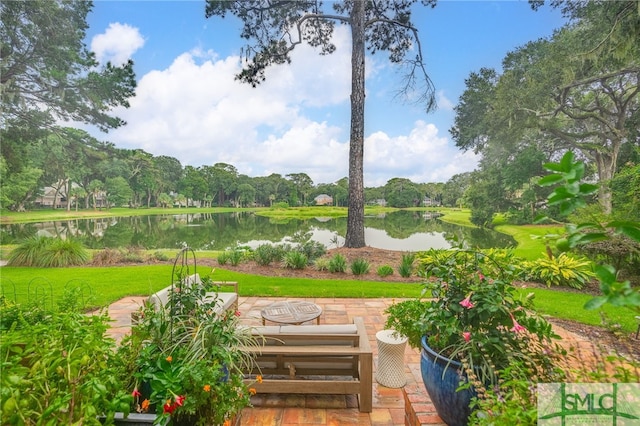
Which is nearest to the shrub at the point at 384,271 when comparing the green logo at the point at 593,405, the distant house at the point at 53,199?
the green logo at the point at 593,405

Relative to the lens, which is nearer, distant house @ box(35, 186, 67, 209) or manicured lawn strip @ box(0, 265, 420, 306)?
manicured lawn strip @ box(0, 265, 420, 306)

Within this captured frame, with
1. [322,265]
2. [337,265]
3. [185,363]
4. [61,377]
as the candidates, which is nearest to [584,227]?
[185,363]

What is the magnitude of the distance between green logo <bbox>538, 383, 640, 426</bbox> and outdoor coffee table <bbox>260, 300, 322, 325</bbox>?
7.53 ft

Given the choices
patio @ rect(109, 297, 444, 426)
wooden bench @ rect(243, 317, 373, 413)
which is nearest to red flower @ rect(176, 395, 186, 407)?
patio @ rect(109, 297, 444, 426)

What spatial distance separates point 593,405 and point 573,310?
4070 mm

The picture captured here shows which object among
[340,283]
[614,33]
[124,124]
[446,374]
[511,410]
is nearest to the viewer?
[511,410]

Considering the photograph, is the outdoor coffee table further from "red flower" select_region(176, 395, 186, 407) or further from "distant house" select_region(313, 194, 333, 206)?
"distant house" select_region(313, 194, 333, 206)

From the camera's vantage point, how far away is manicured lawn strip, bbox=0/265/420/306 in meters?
4.95

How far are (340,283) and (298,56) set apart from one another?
736cm

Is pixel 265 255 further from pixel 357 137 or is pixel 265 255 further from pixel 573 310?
pixel 573 310

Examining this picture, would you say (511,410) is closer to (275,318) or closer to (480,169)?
(275,318)

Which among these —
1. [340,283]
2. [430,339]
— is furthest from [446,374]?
[340,283]

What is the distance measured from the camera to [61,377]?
1150mm

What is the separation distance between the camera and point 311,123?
16.0 meters
